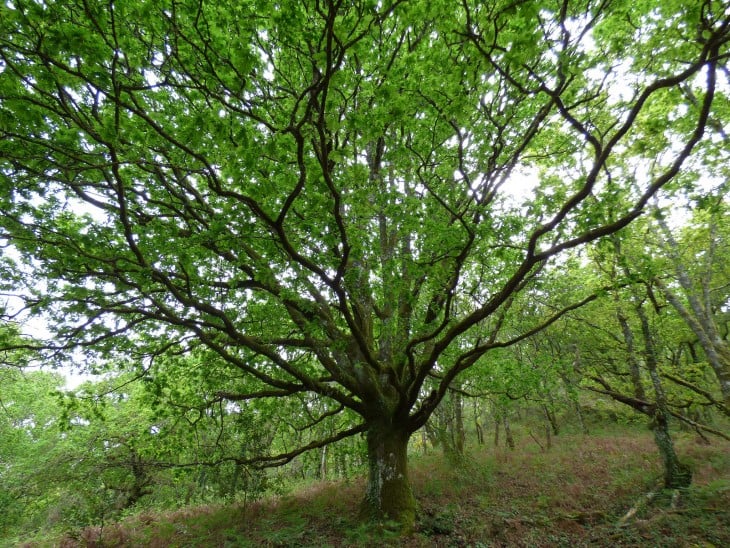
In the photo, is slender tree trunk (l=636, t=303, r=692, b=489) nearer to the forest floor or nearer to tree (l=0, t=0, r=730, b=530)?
the forest floor

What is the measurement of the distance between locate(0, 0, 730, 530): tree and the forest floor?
5.32 feet

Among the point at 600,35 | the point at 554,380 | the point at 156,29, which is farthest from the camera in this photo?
the point at 554,380

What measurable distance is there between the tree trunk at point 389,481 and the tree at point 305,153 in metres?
0.05

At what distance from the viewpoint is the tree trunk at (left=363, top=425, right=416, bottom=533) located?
8477 mm

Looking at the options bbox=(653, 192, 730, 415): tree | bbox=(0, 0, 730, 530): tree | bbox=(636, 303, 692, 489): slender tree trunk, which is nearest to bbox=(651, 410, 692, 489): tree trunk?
bbox=(636, 303, 692, 489): slender tree trunk

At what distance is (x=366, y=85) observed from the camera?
284 inches

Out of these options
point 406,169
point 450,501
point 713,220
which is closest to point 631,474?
point 450,501

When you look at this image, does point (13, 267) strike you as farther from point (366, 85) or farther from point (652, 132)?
point (652, 132)

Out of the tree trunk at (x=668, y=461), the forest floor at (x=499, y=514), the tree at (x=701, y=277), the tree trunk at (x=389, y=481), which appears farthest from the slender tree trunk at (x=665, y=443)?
the tree trunk at (x=389, y=481)

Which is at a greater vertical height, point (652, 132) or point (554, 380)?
point (652, 132)

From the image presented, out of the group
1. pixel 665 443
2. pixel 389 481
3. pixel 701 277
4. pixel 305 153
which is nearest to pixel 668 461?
pixel 665 443

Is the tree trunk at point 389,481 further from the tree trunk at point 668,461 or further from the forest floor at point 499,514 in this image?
the tree trunk at point 668,461

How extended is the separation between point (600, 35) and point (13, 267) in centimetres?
1334

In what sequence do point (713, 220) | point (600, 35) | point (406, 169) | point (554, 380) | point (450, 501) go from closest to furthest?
point (600, 35)
point (406, 169)
point (554, 380)
point (450, 501)
point (713, 220)
